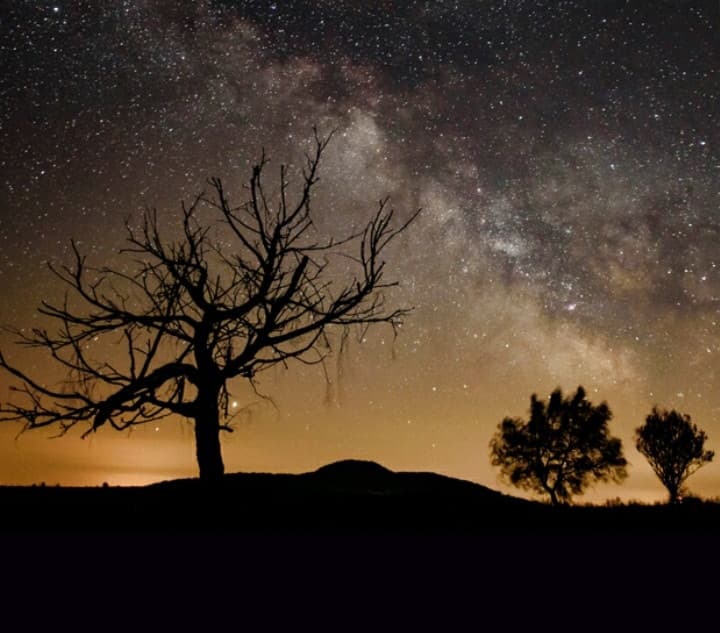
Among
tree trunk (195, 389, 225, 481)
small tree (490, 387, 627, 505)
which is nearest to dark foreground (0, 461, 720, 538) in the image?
tree trunk (195, 389, 225, 481)

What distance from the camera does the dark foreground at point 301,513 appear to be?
849 cm

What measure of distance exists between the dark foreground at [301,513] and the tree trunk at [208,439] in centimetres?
32

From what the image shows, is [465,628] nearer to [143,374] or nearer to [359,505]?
[359,505]

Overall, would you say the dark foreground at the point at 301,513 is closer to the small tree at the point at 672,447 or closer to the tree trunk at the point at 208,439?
the tree trunk at the point at 208,439

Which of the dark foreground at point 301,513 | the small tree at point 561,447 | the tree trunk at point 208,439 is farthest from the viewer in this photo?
the small tree at point 561,447

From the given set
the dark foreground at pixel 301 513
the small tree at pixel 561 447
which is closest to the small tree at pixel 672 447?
the small tree at pixel 561 447

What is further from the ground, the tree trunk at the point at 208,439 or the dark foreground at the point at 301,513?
the tree trunk at the point at 208,439

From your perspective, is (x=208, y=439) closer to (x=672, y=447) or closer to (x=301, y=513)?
(x=301, y=513)

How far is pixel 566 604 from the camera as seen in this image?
3857 millimetres

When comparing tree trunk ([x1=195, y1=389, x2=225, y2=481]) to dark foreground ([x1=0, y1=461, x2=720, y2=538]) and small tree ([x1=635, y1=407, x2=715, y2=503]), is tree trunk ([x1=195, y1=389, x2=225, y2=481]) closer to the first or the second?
dark foreground ([x1=0, y1=461, x2=720, y2=538])

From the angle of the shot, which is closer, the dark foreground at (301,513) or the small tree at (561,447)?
the dark foreground at (301,513)

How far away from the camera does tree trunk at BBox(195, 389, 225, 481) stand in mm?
12641

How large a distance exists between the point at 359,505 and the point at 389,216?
18.1 feet

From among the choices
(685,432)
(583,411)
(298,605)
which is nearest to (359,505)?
(298,605)
